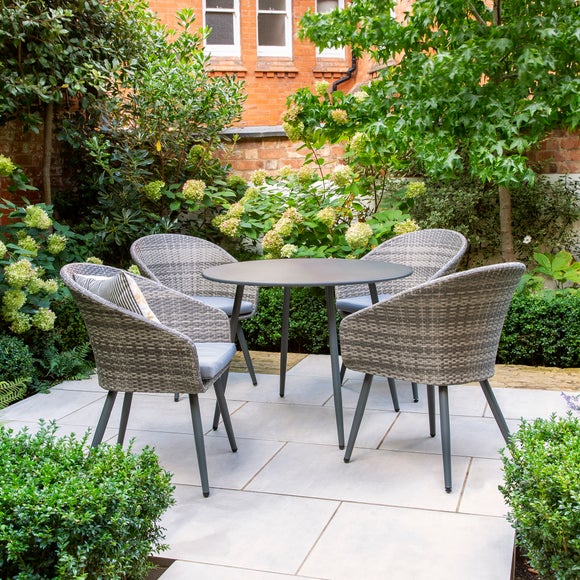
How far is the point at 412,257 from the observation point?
14.7 feet

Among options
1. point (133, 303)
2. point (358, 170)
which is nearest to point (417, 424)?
point (133, 303)

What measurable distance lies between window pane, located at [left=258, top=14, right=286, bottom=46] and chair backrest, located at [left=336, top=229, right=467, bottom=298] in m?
8.13

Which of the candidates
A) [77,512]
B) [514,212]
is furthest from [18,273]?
[514,212]

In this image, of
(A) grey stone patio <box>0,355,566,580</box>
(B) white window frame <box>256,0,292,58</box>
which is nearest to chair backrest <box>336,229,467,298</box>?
(A) grey stone patio <box>0,355,566,580</box>

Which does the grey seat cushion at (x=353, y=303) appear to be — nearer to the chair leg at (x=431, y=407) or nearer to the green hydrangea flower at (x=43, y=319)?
Result: the chair leg at (x=431, y=407)

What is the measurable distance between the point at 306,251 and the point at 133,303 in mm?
2542

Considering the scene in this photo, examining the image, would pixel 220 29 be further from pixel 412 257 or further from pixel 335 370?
pixel 335 370

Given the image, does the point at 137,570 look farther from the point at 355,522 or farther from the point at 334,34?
the point at 334,34

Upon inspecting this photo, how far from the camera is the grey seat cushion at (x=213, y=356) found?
300 centimetres

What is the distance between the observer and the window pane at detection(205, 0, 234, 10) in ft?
37.7

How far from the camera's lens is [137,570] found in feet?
6.71

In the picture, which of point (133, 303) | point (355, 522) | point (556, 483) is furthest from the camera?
point (133, 303)

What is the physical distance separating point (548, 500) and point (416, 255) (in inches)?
105

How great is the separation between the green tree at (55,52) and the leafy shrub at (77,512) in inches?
132
